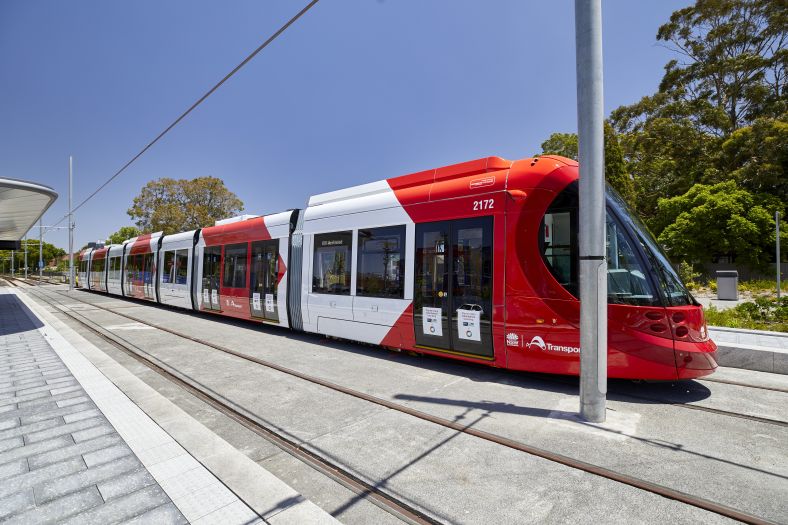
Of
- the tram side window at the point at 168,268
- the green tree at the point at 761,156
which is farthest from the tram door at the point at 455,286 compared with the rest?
the green tree at the point at 761,156

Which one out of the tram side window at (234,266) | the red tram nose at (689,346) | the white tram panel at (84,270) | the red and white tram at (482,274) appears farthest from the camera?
the white tram panel at (84,270)

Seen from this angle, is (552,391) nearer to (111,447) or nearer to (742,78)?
(111,447)

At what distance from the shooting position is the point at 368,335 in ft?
26.6

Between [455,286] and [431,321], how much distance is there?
29.7 inches

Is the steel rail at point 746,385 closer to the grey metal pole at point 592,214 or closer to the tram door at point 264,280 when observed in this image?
the grey metal pole at point 592,214

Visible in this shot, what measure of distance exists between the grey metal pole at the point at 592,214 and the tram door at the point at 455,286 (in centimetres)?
179

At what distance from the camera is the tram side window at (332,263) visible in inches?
337

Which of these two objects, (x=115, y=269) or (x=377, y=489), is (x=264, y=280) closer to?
(x=377, y=489)

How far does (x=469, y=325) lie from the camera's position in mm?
6355

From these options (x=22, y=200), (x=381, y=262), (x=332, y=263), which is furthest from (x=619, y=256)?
(x=22, y=200)

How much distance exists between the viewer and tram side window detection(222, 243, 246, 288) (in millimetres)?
12078

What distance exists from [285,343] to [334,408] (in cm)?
477

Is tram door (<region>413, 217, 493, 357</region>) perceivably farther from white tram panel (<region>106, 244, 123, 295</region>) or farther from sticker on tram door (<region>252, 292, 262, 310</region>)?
white tram panel (<region>106, 244, 123, 295</region>)

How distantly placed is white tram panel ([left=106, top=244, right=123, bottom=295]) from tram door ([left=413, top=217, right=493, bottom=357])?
21.9 m
